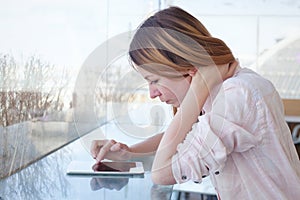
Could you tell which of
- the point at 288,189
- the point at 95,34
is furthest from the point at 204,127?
the point at 95,34

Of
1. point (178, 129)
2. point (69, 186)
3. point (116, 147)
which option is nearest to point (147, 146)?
point (116, 147)

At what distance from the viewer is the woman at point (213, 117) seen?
725mm

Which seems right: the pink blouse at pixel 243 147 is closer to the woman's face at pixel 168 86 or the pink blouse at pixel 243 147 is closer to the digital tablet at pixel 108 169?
the woman's face at pixel 168 86

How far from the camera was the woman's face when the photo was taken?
0.82 meters

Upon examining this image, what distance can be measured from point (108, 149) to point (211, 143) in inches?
16.8

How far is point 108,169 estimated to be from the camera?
47.8 inches

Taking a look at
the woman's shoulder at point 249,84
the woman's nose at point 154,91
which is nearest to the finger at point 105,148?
the woman's nose at point 154,91

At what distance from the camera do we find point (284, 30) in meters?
3.99

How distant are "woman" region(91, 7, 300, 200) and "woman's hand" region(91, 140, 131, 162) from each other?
0.28m

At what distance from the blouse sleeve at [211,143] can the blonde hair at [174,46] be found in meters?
0.11

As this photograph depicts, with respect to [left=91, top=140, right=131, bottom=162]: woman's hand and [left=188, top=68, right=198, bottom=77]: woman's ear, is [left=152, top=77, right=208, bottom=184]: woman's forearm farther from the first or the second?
[left=91, top=140, right=131, bottom=162]: woman's hand

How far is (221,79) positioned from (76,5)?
3.58 ft

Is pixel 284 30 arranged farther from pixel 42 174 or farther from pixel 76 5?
pixel 42 174

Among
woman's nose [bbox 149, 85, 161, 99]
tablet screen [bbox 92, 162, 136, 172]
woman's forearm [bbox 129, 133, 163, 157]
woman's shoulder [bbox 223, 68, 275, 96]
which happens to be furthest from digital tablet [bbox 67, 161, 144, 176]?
woman's shoulder [bbox 223, 68, 275, 96]
